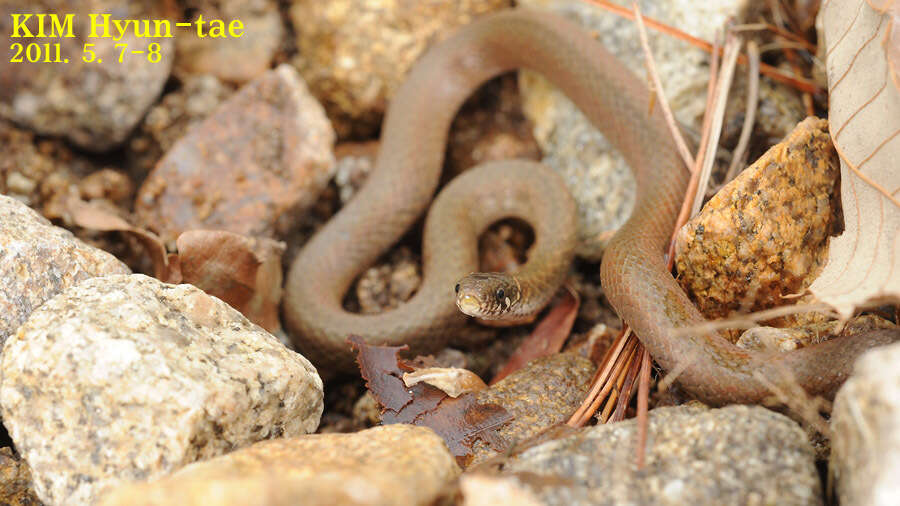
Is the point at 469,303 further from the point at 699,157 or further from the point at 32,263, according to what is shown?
the point at 32,263

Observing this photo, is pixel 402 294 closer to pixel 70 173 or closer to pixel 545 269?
pixel 545 269

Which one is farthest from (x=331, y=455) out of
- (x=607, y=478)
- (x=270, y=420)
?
(x=607, y=478)

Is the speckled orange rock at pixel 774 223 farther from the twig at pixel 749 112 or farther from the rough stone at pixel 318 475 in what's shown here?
the rough stone at pixel 318 475

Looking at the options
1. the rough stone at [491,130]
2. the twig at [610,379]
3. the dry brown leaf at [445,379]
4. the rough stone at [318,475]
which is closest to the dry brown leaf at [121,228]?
the dry brown leaf at [445,379]

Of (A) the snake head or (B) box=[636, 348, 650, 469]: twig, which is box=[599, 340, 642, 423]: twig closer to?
(B) box=[636, 348, 650, 469]: twig

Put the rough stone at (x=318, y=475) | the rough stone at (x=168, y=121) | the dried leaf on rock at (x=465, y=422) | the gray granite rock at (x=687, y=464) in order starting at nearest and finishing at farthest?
1. the rough stone at (x=318, y=475)
2. the gray granite rock at (x=687, y=464)
3. the dried leaf on rock at (x=465, y=422)
4. the rough stone at (x=168, y=121)

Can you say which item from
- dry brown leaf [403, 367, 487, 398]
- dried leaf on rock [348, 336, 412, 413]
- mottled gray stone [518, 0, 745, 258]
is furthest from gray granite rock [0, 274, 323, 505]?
mottled gray stone [518, 0, 745, 258]

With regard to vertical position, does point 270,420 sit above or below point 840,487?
below
